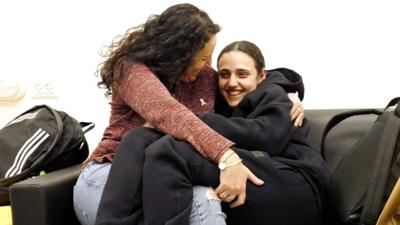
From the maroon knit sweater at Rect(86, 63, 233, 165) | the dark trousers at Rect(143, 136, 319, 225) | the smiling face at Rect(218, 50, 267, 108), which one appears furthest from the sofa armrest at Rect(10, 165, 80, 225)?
the smiling face at Rect(218, 50, 267, 108)

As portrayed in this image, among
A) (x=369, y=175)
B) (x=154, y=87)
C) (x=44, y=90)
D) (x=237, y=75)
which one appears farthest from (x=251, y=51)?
(x=44, y=90)

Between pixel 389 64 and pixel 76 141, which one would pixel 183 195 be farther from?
pixel 389 64

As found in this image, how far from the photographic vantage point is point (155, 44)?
1.10 metres

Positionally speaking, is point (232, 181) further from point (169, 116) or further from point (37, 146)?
point (37, 146)

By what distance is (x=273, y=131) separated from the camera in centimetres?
107

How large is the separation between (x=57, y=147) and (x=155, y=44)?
495 millimetres

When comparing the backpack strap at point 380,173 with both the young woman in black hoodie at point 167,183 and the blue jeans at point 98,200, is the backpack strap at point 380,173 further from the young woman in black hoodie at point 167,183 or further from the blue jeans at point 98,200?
the blue jeans at point 98,200

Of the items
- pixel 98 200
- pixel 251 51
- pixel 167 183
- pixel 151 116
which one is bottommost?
pixel 98 200

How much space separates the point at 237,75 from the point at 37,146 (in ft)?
2.37

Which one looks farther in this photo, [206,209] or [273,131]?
[273,131]

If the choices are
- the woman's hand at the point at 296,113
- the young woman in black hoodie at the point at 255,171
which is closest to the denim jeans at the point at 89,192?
the young woman in black hoodie at the point at 255,171

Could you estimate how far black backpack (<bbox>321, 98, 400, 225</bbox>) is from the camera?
35.1 inches

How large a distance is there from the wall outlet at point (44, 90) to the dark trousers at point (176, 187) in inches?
36.4

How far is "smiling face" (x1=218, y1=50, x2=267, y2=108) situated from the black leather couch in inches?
14.1
